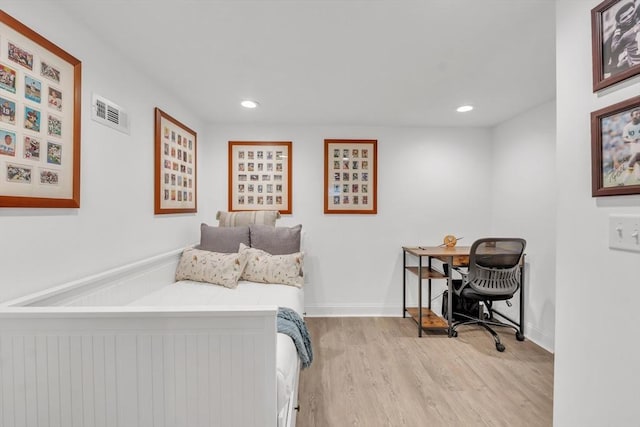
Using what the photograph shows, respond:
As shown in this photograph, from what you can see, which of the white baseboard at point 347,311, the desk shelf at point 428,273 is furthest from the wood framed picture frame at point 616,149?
the white baseboard at point 347,311

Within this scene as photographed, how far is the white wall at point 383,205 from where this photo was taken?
3.51 m

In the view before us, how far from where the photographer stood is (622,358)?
106cm

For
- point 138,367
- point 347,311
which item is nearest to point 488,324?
point 347,311

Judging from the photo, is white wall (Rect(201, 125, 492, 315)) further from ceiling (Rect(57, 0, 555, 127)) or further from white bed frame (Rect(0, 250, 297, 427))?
white bed frame (Rect(0, 250, 297, 427))

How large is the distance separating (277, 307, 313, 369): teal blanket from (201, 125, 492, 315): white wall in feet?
5.74

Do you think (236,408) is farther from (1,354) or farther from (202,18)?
(202,18)

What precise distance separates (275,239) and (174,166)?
1.13 meters

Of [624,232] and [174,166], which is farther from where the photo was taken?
[174,166]

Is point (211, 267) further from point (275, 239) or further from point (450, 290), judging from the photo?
point (450, 290)

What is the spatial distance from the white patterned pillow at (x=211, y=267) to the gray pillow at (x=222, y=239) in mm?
180

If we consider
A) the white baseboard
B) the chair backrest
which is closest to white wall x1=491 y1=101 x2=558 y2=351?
the chair backrest

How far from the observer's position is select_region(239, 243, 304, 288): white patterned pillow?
2.66 metres

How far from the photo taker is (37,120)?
4.43ft

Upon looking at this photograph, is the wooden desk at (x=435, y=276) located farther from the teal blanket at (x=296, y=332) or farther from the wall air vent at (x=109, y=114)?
the wall air vent at (x=109, y=114)
